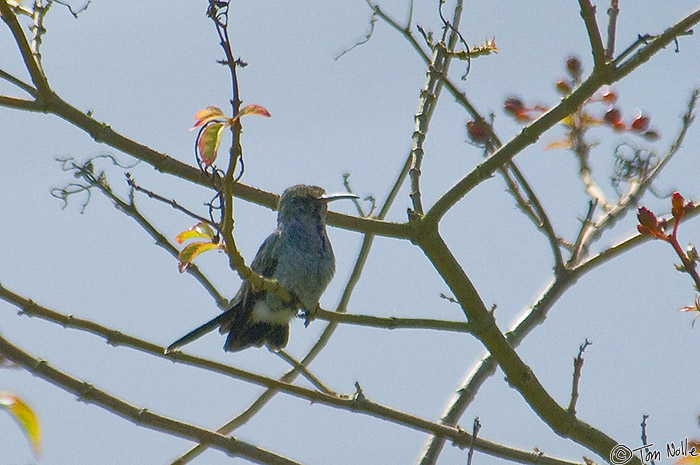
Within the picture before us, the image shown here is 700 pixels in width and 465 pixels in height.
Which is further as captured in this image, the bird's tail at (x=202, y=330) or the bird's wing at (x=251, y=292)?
the bird's wing at (x=251, y=292)

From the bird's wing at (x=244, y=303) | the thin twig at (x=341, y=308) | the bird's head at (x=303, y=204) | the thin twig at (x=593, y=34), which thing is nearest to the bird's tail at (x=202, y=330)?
the bird's wing at (x=244, y=303)

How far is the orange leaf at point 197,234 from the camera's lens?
322cm

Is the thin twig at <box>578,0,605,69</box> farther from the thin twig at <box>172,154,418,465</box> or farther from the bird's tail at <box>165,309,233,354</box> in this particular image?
the bird's tail at <box>165,309,233,354</box>

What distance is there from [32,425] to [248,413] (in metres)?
2.03

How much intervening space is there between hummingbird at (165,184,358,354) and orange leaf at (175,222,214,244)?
40.1 inches

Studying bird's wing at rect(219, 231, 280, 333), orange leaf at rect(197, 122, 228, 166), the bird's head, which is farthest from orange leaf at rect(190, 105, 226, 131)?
the bird's head

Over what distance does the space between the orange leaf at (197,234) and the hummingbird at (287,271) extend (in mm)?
1019

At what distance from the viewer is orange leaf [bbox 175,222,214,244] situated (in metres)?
3.22

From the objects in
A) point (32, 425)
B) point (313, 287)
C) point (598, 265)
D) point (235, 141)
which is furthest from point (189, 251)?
point (598, 265)

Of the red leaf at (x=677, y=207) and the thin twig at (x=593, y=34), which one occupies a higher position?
the thin twig at (x=593, y=34)

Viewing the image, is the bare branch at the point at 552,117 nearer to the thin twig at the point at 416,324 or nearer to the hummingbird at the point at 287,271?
the thin twig at the point at 416,324

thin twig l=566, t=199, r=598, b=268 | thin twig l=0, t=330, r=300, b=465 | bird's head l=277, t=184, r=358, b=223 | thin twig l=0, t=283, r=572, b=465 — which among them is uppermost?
bird's head l=277, t=184, r=358, b=223

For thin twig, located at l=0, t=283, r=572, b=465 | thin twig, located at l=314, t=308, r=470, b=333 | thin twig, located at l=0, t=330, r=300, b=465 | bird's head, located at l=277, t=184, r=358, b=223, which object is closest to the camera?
thin twig, located at l=0, t=330, r=300, b=465

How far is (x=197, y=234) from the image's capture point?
324 centimetres
